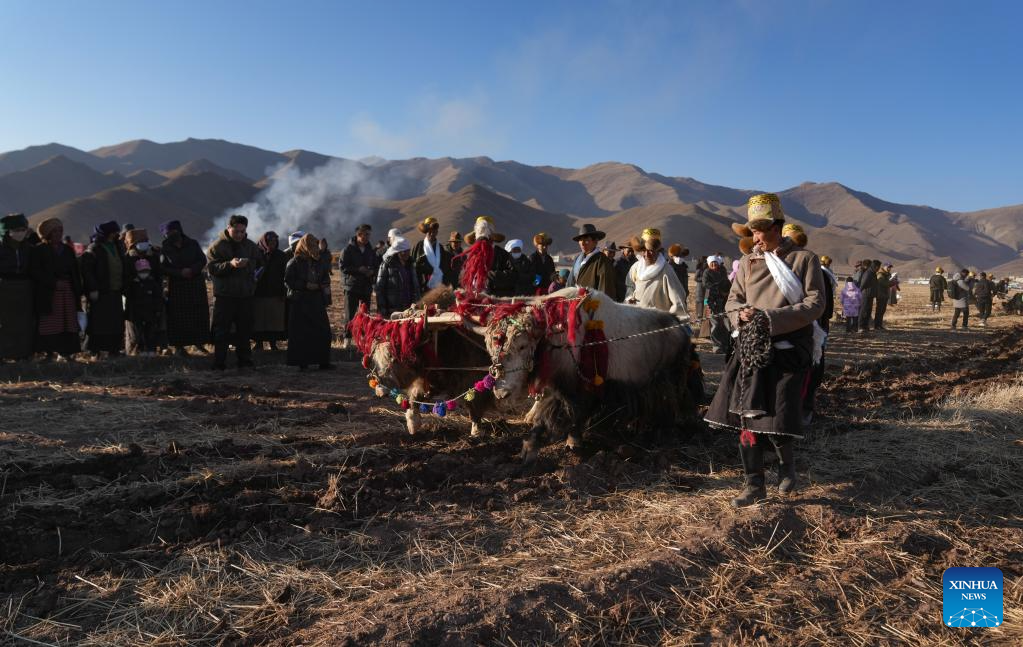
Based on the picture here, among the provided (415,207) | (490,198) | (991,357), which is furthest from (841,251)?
(991,357)

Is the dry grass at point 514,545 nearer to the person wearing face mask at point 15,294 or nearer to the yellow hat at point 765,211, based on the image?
the yellow hat at point 765,211

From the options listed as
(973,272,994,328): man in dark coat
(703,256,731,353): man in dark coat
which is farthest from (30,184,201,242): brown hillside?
(973,272,994,328): man in dark coat

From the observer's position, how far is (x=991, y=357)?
434 inches

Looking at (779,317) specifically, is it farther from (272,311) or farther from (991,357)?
(991,357)

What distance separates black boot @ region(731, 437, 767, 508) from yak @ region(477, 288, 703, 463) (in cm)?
104

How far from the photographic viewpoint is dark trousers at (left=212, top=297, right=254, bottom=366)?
8.02 meters

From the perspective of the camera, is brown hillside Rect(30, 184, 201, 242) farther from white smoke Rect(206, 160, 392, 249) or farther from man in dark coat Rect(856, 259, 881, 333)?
man in dark coat Rect(856, 259, 881, 333)

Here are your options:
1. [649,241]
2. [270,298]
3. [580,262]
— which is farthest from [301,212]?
[649,241]

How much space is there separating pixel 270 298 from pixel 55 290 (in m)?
2.58

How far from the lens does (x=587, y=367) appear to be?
4969 mm

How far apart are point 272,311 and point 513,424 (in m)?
5.12

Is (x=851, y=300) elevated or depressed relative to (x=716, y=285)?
depressed

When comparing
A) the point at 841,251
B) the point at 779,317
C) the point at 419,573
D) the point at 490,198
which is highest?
the point at 490,198

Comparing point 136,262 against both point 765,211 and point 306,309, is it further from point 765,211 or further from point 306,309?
point 765,211
